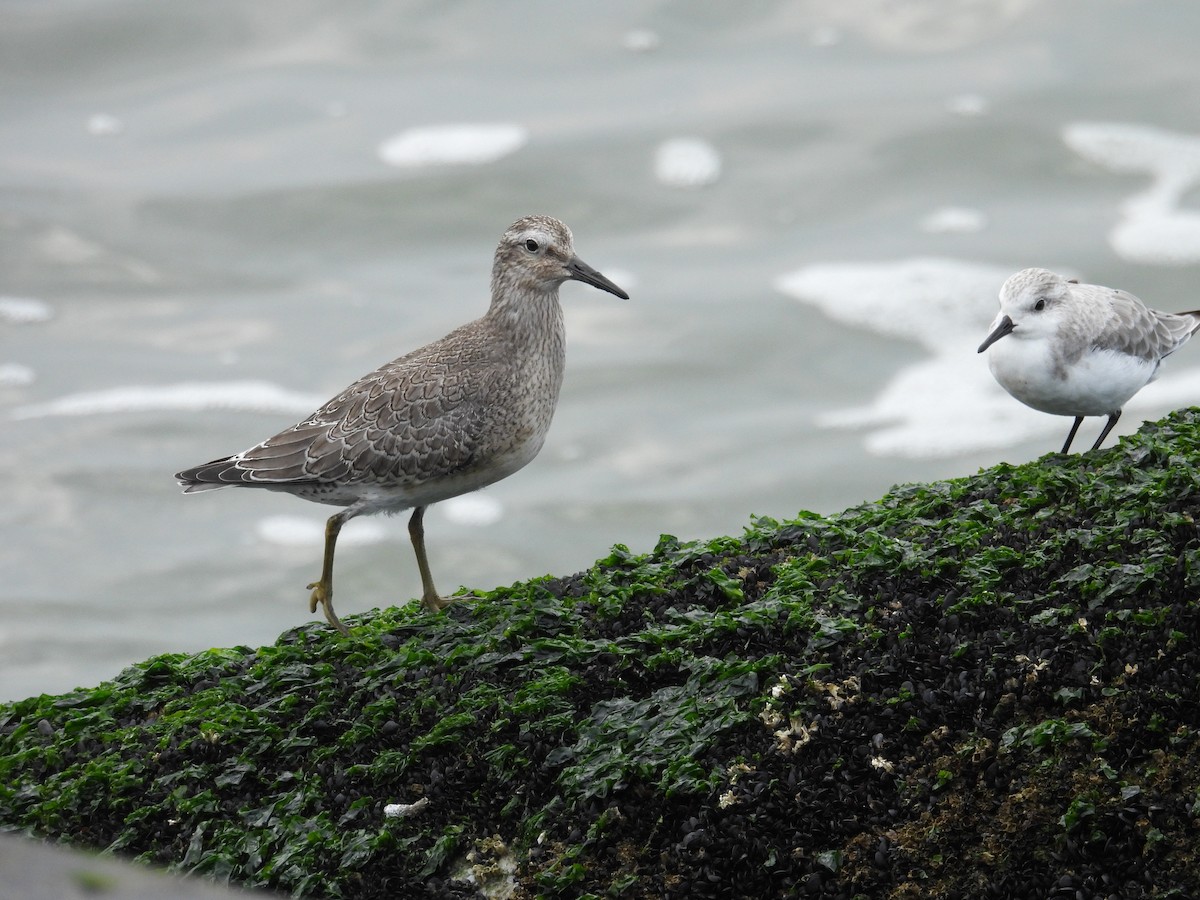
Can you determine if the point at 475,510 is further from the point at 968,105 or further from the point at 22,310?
the point at 968,105

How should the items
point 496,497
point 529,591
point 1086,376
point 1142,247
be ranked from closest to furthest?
point 529,591 < point 1086,376 < point 496,497 < point 1142,247

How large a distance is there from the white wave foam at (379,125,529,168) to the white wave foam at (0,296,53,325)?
470 cm

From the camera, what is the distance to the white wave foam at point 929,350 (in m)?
13.9

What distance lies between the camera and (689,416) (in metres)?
14.8

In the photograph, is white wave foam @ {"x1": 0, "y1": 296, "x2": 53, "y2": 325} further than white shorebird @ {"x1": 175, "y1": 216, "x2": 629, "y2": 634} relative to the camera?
Yes

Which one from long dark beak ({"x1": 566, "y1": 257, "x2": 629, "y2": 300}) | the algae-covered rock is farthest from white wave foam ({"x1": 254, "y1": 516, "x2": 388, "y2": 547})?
the algae-covered rock

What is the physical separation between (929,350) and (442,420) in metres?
9.90

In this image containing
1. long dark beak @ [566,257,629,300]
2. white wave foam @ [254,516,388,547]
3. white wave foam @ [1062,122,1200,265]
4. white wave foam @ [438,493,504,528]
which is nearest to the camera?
long dark beak @ [566,257,629,300]

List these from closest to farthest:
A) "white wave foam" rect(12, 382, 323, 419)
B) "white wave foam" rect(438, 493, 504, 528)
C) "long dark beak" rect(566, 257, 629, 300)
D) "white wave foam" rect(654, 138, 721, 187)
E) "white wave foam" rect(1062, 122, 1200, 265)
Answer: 1. "long dark beak" rect(566, 257, 629, 300)
2. "white wave foam" rect(438, 493, 504, 528)
3. "white wave foam" rect(12, 382, 323, 419)
4. "white wave foam" rect(1062, 122, 1200, 265)
5. "white wave foam" rect(654, 138, 721, 187)

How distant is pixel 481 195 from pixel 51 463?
6.38 m

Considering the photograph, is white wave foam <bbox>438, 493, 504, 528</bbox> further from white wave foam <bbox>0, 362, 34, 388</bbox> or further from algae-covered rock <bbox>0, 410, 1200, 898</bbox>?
algae-covered rock <bbox>0, 410, 1200, 898</bbox>

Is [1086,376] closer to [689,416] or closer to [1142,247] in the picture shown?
[689,416]

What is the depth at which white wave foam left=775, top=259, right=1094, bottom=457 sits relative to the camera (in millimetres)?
13945

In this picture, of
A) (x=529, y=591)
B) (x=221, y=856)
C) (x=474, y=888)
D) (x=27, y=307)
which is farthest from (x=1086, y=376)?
(x=27, y=307)
